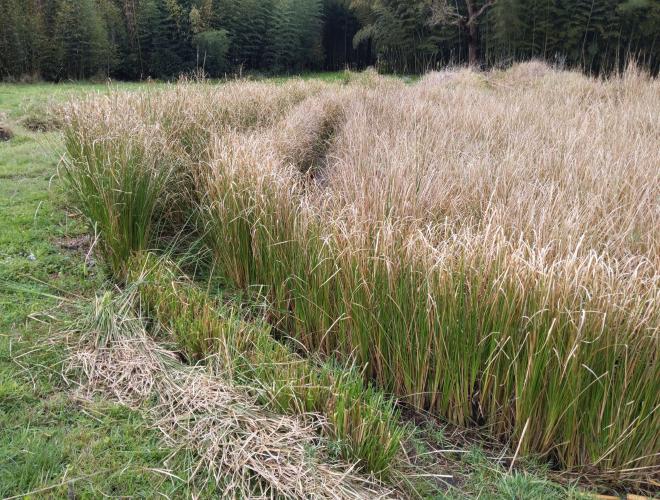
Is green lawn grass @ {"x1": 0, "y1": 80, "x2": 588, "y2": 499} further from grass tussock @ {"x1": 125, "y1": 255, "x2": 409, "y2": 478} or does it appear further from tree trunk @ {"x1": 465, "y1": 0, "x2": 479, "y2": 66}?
tree trunk @ {"x1": 465, "y1": 0, "x2": 479, "y2": 66}

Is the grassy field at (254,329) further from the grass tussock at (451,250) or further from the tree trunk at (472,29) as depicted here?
the tree trunk at (472,29)

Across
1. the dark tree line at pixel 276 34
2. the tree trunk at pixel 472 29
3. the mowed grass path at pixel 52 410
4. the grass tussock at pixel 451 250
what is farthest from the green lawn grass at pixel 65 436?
the tree trunk at pixel 472 29

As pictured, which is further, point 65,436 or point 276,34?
point 276,34

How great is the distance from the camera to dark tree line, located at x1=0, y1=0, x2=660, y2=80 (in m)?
12.2

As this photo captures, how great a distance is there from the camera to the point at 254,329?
224 cm

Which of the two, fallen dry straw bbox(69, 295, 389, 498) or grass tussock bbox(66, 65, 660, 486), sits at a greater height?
grass tussock bbox(66, 65, 660, 486)

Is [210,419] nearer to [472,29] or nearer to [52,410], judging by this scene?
[52,410]

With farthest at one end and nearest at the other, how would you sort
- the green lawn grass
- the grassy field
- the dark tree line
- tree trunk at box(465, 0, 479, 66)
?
1. tree trunk at box(465, 0, 479, 66)
2. the dark tree line
3. the grassy field
4. the green lawn grass

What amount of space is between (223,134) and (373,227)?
1.91 meters

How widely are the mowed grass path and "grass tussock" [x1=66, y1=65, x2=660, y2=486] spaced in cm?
34

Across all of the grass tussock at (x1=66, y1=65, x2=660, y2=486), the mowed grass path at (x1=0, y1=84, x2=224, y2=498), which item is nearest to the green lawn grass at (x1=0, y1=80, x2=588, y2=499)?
the mowed grass path at (x1=0, y1=84, x2=224, y2=498)

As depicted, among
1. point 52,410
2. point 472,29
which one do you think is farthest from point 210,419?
point 472,29

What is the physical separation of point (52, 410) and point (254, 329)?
2.69 feet

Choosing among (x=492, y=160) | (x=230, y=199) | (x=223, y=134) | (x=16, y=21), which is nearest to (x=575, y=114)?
(x=492, y=160)
